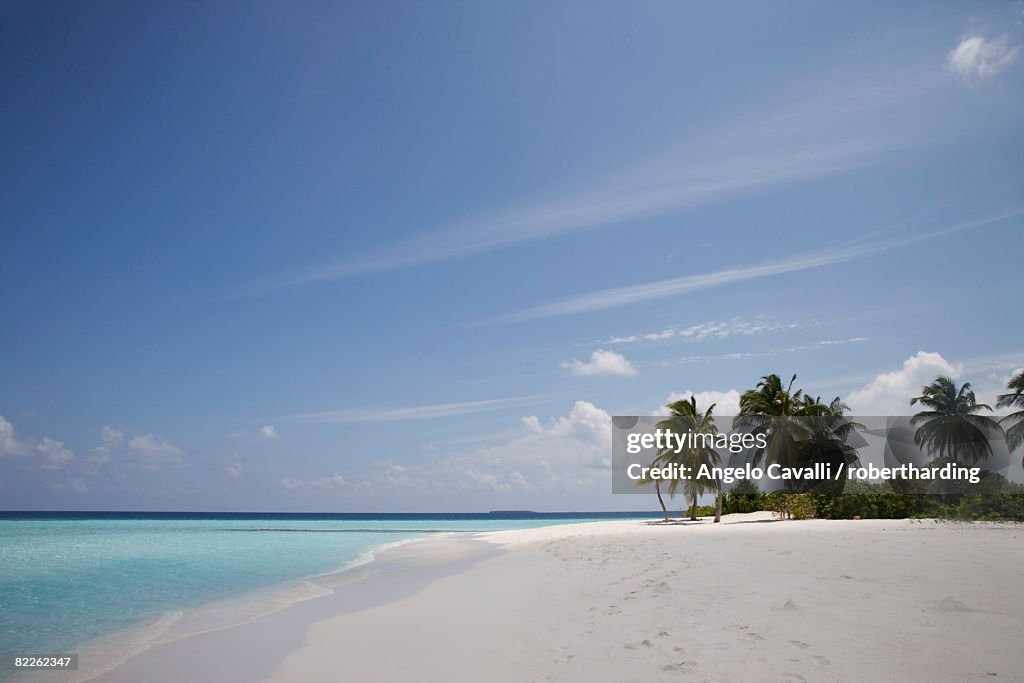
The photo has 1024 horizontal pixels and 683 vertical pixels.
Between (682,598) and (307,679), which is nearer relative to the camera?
(307,679)

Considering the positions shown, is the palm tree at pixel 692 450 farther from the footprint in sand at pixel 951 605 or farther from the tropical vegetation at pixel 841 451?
the footprint in sand at pixel 951 605

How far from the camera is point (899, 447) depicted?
4516 centimetres

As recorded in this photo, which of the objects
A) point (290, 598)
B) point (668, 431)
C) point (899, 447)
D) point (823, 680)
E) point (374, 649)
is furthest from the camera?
point (668, 431)

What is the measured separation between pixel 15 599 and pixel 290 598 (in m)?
8.27

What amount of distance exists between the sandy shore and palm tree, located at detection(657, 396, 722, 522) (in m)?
31.1

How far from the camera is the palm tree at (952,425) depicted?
4800 centimetres

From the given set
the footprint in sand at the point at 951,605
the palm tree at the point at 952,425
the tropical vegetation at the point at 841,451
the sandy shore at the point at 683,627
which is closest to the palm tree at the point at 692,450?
the tropical vegetation at the point at 841,451

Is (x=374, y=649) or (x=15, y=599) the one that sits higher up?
(x=374, y=649)

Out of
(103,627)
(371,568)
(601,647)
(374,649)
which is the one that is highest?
(601,647)

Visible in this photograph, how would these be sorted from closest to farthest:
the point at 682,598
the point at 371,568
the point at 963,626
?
the point at 963,626 < the point at 682,598 < the point at 371,568

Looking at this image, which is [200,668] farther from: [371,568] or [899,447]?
[899,447]

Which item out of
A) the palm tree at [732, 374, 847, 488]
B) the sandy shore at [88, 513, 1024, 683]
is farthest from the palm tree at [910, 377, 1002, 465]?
the sandy shore at [88, 513, 1024, 683]

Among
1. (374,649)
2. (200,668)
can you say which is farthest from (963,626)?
(200,668)

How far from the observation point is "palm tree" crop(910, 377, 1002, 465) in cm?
4800
